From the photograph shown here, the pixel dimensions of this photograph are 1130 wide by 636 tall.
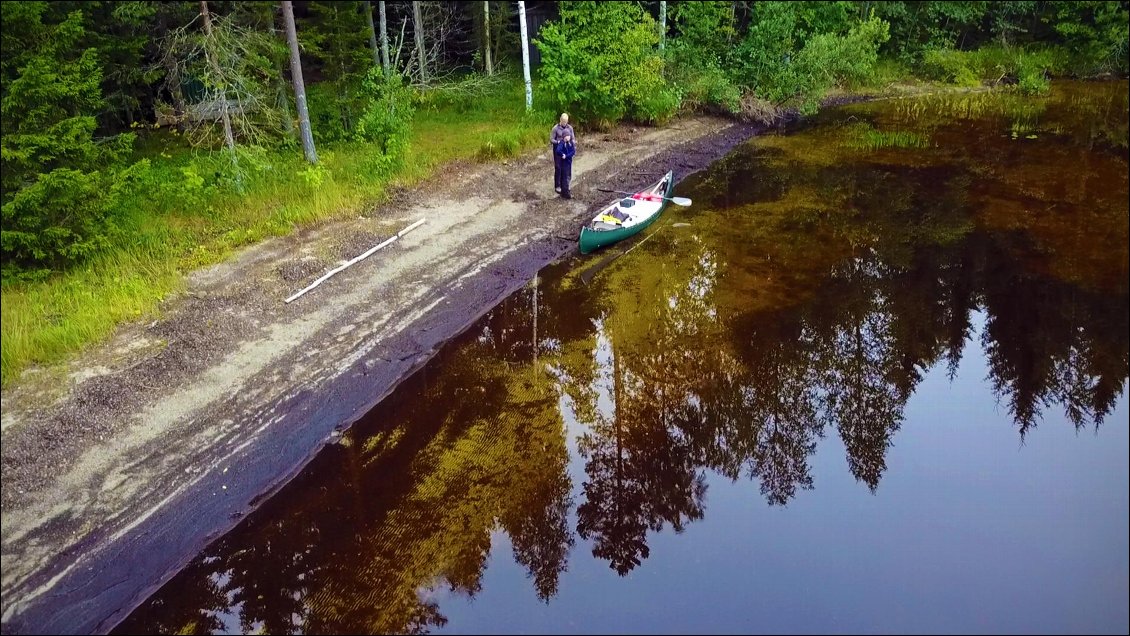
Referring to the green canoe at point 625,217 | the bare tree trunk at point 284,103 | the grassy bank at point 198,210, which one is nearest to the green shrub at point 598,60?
the grassy bank at point 198,210

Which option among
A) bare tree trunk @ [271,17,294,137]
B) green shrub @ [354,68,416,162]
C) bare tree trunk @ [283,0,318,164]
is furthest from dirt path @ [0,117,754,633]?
bare tree trunk @ [271,17,294,137]

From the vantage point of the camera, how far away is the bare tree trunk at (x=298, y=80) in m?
15.4

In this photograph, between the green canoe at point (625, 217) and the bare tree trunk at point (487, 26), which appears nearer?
the green canoe at point (625, 217)

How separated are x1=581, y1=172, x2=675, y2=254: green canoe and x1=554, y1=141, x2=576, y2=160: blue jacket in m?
1.40

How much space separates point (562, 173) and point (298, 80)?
18.7ft

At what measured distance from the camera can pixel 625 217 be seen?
16.1 meters

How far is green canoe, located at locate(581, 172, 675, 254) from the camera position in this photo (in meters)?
15.4

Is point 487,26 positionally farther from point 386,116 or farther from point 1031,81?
point 1031,81

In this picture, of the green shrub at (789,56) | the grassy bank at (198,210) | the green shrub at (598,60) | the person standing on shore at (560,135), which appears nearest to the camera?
the grassy bank at (198,210)

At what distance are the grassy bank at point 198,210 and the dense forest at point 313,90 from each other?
0.14ft

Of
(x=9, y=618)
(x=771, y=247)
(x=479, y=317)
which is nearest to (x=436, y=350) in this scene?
(x=479, y=317)

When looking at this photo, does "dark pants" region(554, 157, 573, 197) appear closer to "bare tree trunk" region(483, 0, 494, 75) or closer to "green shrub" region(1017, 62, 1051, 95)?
"bare tree trunk" region(483, 0, 494, 75)

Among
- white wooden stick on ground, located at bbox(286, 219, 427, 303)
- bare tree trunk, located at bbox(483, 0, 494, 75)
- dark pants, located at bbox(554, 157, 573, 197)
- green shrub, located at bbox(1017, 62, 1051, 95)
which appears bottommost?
white wooden stick on ground, located at bbox(286, 219, 427, 303)

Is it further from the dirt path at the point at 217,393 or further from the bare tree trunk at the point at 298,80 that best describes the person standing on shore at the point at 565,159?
the bare tree trunk at the point at 298,80
